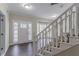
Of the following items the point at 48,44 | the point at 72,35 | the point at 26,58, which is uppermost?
the point at 72,35

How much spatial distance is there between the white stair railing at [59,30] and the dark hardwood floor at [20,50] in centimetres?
15

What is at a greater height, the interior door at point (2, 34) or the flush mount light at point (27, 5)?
the flush mount light at point (27, 5)

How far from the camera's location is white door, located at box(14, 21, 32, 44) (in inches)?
77.9

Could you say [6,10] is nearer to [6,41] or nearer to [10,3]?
[10,3]

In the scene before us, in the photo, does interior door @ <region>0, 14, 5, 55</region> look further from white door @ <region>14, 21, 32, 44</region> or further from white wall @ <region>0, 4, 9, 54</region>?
white door @ <region>14, 21, 32, 44</region>

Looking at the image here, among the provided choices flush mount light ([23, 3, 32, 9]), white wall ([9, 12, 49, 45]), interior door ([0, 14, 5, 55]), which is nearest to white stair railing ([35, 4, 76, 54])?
white wall ([9, 12, 49, 45])

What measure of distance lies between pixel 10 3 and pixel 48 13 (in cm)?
67

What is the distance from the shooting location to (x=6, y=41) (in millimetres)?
1927

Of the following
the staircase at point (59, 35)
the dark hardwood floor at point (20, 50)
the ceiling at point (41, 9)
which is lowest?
the dark hardwood floor at point (20, 50)

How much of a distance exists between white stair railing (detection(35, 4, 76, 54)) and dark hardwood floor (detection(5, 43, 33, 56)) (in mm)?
154

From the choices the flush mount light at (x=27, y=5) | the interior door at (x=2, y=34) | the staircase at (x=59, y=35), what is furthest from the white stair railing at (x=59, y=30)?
the interior door at (x=2, y=34)

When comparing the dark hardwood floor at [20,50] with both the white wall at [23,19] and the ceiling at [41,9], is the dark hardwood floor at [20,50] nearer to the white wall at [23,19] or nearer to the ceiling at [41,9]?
the white wall at [23,19]

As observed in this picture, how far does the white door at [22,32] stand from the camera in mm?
1978

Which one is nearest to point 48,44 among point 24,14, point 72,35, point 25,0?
point 72,35
